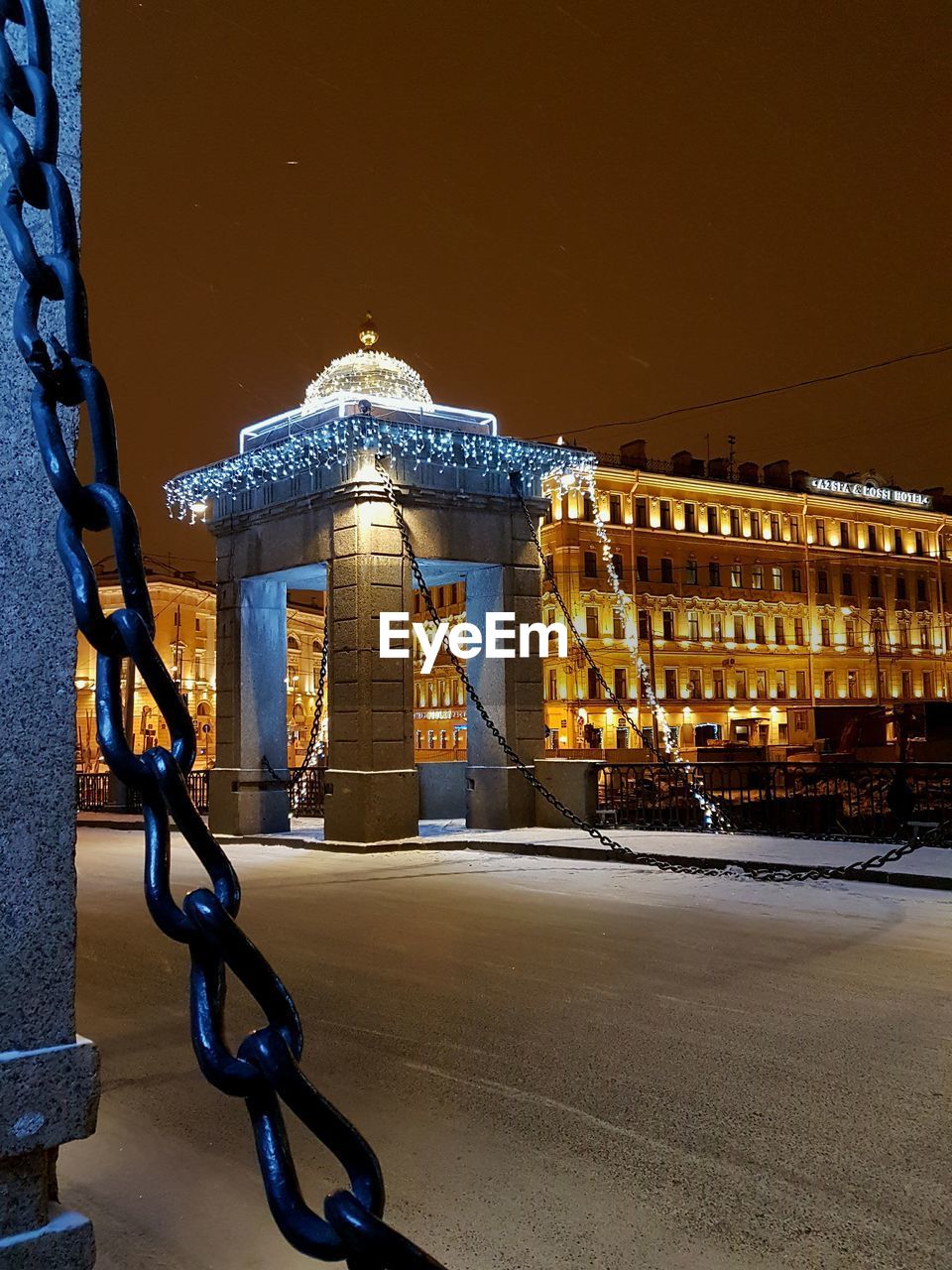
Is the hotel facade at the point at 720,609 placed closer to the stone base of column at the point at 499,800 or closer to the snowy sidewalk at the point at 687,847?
the stone base of column at the point at 499,800

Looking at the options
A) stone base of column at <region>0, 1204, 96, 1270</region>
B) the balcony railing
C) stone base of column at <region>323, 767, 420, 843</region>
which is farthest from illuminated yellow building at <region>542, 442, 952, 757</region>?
stone base of column at <region>0, 1204, 96, 1270</region>

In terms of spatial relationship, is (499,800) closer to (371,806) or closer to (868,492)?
(371,806)

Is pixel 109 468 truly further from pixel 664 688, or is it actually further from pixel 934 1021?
pixel 664 688

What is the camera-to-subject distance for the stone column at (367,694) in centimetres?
1670

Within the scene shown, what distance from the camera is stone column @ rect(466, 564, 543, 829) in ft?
59.3

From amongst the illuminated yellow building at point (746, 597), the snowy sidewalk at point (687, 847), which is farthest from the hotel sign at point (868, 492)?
the snowy sidewalk at point (687, 847)

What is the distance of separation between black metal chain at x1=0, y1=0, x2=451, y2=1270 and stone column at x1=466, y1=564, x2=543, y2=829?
16.4 meters

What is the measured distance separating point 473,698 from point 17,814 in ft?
49.2

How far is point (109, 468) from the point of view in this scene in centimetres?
170

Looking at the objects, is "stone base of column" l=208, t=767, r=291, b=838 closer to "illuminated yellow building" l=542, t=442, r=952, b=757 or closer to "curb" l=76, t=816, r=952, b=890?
"curb" l=76, t=816, r=952, b=890

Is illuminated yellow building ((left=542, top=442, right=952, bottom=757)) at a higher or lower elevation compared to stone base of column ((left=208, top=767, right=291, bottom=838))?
higher

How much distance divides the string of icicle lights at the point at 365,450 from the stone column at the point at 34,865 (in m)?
14.5

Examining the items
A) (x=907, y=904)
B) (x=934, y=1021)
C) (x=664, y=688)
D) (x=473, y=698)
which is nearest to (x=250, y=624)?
(x=473, y=698)

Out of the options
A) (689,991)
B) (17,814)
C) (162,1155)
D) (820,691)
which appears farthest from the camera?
(820,691)
